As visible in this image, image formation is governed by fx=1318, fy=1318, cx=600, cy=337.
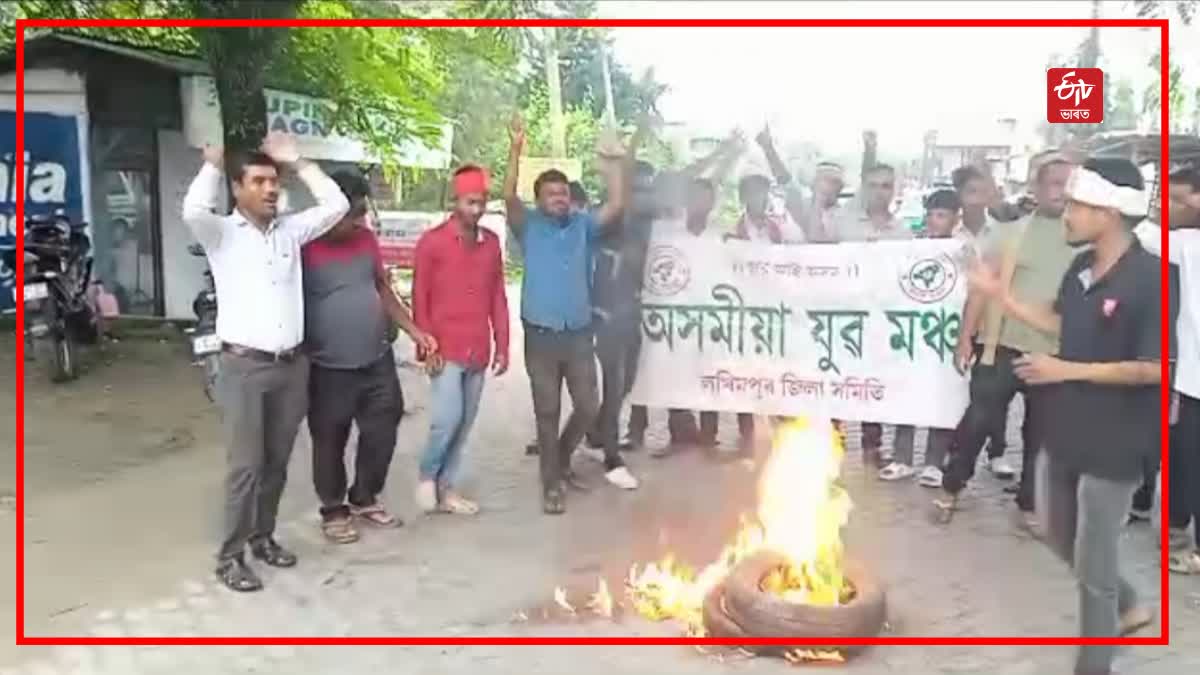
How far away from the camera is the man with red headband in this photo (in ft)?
17.2

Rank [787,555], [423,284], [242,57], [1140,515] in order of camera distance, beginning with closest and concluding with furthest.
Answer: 1. [787,555]
2. [423,284]
3. [1140,515]
4. [242,57]

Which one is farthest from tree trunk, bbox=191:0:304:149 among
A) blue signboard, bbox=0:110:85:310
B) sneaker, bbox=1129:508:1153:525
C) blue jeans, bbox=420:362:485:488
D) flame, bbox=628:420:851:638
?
sneaker, bbox=1129:508:1153:525

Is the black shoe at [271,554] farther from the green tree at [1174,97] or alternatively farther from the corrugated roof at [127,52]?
the corrugated roof at [127,52]

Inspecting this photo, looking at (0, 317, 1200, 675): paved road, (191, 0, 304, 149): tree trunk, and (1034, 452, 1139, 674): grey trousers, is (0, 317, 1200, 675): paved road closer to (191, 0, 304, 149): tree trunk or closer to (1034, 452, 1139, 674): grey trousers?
(1034, 452, 1139, 674): grey trousers

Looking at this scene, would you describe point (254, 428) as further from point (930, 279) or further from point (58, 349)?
point (58, 349)

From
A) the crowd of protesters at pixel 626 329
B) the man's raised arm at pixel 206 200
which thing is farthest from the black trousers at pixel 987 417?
the man's raised arm at pixel 206 200

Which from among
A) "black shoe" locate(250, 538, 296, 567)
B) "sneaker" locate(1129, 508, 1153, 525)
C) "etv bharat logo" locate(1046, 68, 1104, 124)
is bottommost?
"sneaker" locate(1129, 508, 1153, 525)

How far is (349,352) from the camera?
16.3 ft

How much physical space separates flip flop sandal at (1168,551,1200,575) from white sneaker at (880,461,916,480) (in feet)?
4.94

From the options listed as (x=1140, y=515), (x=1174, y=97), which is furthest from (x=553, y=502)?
(x=1174, y=97)

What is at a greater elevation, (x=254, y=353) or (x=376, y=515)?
(x=254, y=353)

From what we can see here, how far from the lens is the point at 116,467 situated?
6.49 metres

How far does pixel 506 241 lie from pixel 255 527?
1.69 m

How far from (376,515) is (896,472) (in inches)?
96.5
